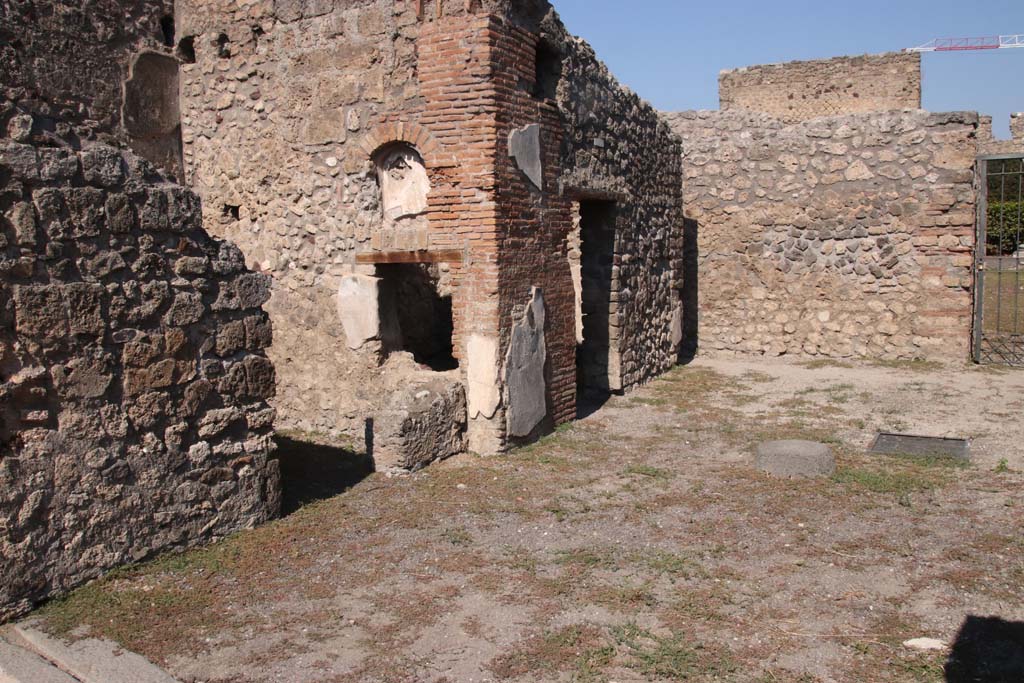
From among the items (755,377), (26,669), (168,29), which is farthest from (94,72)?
(755,377)

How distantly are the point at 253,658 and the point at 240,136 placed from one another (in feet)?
18.3

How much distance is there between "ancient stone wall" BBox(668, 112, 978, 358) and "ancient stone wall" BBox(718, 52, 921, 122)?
8500mm

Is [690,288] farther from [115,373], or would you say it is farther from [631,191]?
[115,373]

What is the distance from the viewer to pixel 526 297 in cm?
730

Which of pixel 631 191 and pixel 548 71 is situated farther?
pixel 631 191

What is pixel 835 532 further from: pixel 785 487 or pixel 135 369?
pixel 135 369

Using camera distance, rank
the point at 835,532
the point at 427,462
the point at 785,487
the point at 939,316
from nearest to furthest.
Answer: the point at 835,532 → the point at 785,487 → the point at 427,462 → the point at 939,316

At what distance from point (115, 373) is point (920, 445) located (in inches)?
246

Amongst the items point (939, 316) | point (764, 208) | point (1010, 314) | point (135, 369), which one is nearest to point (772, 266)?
point (764, 208)

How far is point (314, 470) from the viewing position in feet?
22.3

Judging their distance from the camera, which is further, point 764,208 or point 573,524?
point 764,208

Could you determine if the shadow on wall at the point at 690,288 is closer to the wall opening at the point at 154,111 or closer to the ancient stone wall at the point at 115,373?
the wall opening at the point at 154,111

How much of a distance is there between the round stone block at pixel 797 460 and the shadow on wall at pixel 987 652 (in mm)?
2419

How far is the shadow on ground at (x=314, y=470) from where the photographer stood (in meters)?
6.07
